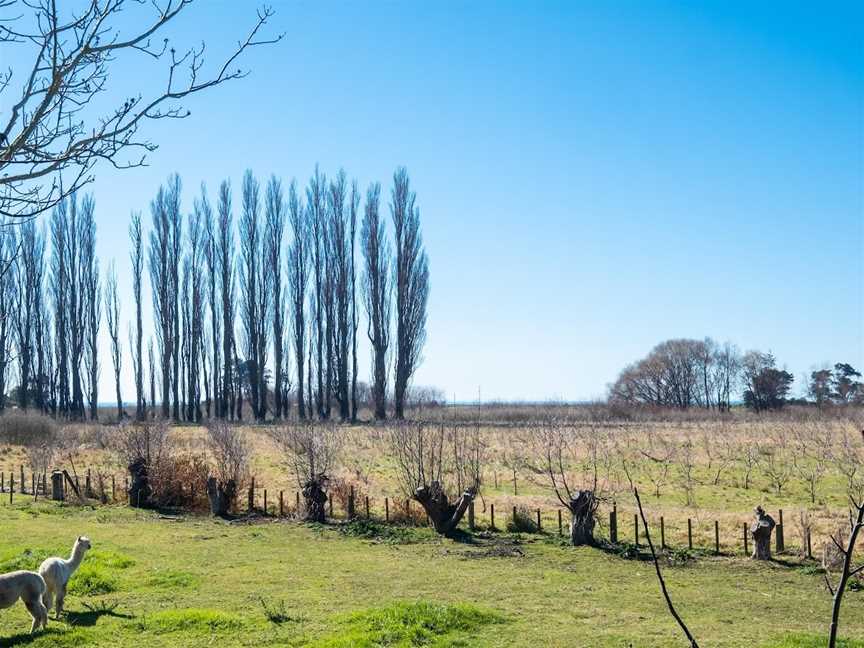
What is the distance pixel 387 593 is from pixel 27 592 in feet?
13.8

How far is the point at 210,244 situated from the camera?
157ft

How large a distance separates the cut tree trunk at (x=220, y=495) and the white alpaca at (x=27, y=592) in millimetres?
9879

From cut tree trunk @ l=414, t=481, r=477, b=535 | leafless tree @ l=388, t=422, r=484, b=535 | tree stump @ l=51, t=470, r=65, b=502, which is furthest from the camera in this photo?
tree stump @ l=51, t=470, r=65, b=502

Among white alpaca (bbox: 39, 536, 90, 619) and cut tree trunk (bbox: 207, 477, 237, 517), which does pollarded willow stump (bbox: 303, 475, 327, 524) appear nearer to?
cut tree trunk (bbox: 207, 477, 237, 517)

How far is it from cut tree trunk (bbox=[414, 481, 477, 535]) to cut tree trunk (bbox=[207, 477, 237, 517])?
5.01 meters

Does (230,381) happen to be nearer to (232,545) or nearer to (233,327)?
(233,327)

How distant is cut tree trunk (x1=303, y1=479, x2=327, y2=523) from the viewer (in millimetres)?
16922

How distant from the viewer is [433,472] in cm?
1866

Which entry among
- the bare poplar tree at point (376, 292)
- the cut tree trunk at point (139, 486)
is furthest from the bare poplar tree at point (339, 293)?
the cut tree trunk at point (139, 486)

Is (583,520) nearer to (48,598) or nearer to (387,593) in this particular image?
(387,593)

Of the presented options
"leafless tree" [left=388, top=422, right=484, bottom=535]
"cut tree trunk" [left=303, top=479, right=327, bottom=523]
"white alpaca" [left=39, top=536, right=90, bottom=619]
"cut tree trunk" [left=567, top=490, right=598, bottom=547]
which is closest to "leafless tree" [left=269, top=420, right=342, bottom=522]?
"cut tree trunk" [left=303, top=479, right=327, bottom=523]

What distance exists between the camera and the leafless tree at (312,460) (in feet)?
55.7

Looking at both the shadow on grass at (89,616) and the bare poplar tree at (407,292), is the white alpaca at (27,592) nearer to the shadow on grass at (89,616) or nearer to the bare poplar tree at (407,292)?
the shadow on grass at (89,616)

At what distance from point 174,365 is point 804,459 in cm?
3704
